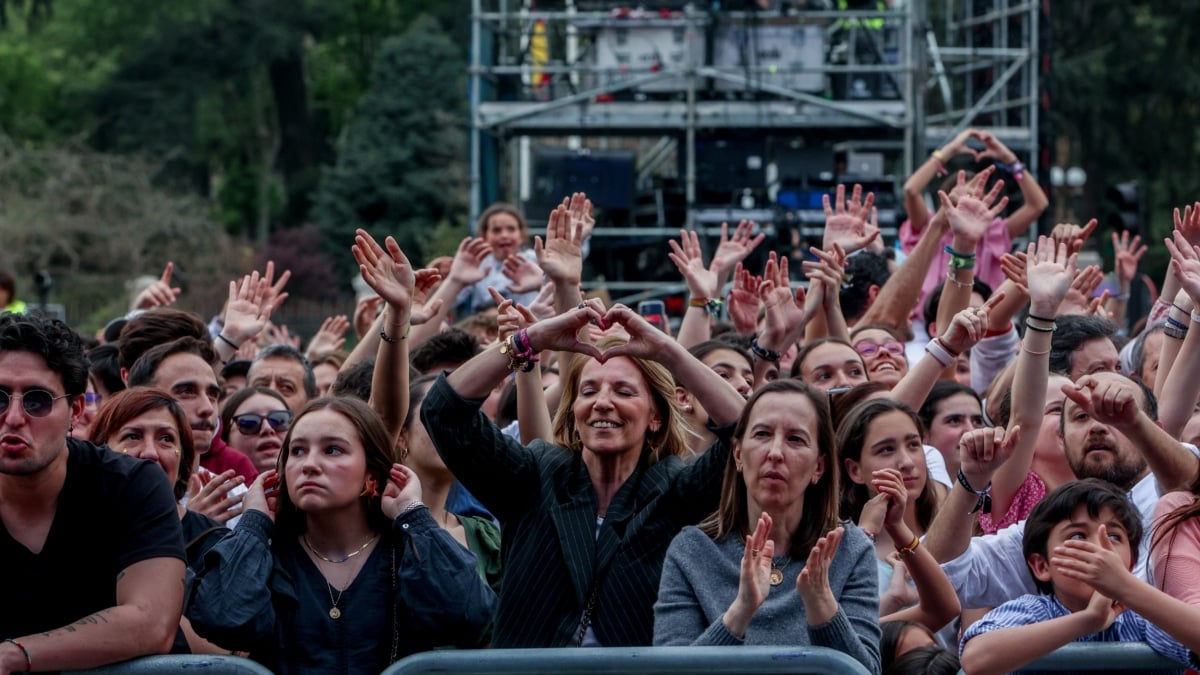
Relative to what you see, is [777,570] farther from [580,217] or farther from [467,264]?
[467,264]

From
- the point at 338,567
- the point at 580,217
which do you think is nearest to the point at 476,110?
the point at 580,217

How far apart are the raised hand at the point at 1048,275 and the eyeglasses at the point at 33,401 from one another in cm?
278

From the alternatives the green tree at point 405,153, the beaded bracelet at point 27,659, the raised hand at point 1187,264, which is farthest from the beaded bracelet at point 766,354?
the green tree at point 405,153

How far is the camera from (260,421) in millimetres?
6258

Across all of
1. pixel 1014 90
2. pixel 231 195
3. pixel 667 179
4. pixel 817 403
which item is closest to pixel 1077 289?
pixel 817 403

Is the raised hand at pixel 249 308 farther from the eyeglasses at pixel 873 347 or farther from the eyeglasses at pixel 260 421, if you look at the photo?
the eyeglasses at pixel 873 347

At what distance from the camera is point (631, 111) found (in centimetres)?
1370

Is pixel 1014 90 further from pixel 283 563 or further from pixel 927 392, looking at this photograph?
pixel 283 563

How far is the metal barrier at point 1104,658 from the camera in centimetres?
416

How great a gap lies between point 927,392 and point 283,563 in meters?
2.25

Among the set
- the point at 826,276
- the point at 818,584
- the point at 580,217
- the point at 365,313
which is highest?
the point at 580,217

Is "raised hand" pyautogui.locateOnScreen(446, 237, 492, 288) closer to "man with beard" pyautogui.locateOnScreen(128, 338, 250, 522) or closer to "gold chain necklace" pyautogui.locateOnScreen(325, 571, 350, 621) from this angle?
"man with beard" pyautogui.locateOnScreen(128, 338, 250, 522)

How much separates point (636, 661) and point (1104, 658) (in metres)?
1.12

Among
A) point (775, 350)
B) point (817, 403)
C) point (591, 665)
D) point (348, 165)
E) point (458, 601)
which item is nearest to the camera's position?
point (591, 665)
